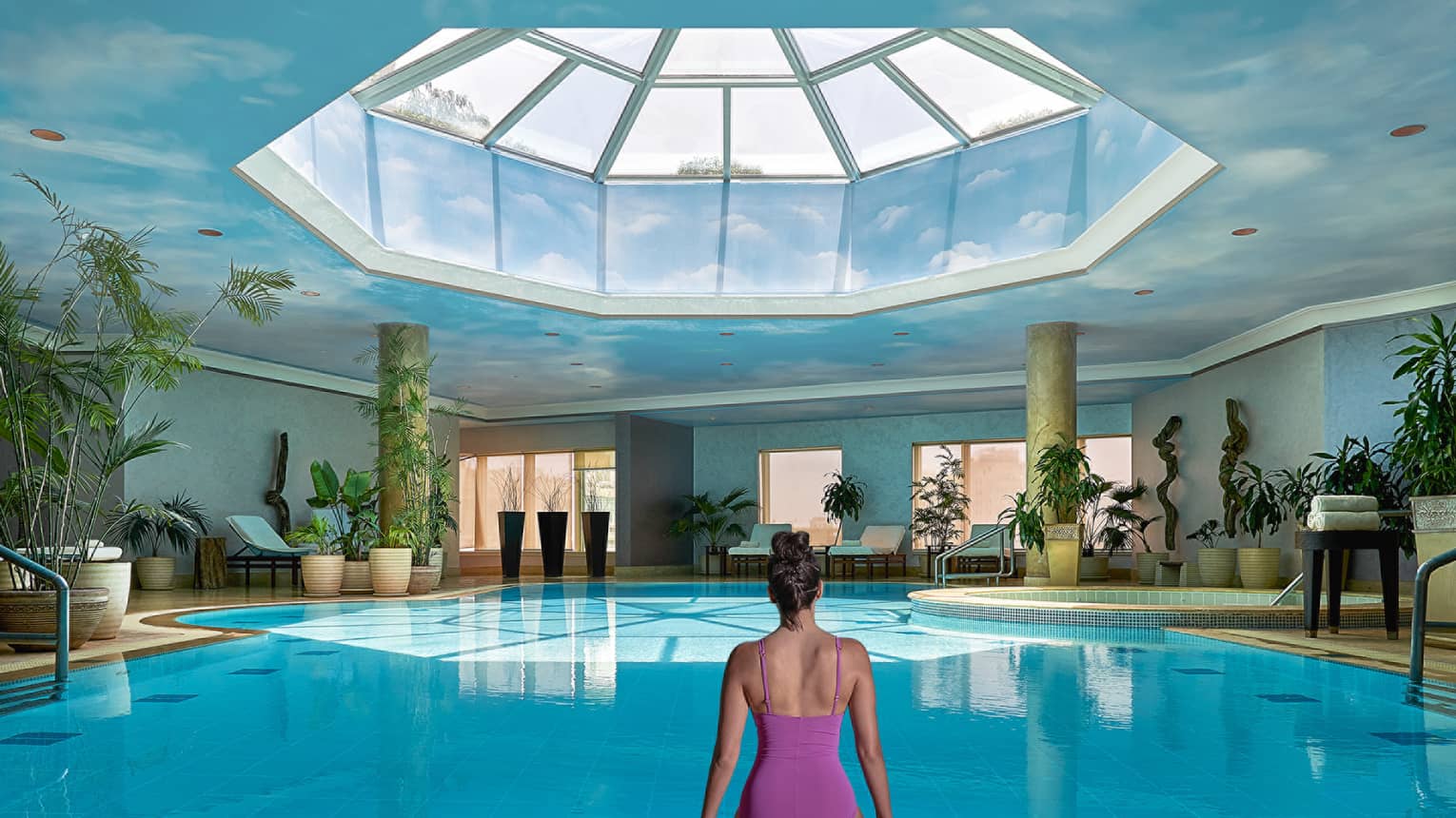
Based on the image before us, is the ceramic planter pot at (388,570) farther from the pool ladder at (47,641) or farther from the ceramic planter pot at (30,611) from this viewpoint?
the pool ladder at (47,641)

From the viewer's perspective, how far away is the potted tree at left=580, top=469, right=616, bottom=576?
2116 centimetres

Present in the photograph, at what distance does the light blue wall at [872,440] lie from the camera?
69.8 ft

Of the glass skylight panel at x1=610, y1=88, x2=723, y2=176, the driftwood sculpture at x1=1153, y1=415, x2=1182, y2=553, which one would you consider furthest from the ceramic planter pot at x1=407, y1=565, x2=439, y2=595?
the driftwood sculpture at x1=1153, y1=415, x2=1182, y2=553

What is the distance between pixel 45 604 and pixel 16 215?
3.87 metres

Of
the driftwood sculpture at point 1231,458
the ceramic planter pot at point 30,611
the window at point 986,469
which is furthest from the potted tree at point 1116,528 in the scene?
the ceramic planter pot at point 30,611

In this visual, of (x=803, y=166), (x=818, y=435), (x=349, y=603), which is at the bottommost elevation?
(x=349, y=603)

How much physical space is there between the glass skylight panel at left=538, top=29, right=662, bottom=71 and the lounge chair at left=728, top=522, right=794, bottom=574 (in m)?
11.2

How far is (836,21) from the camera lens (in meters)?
5.82

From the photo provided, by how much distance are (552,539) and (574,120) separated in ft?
35.6

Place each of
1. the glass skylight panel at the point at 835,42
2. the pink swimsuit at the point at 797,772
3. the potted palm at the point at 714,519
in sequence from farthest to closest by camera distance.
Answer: the potted palm at the point at 714,519, the glass skylight panel at the point at 835,42, the pink swimsuit at the point at 797,772

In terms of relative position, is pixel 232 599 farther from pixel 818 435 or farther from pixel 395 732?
pixel 818 435

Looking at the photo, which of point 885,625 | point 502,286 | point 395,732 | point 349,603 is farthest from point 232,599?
point 395,732

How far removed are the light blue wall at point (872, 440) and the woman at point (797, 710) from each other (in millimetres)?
19480

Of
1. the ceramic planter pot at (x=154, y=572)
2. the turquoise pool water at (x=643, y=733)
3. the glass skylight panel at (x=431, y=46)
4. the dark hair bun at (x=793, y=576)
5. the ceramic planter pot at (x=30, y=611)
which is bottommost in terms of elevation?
the ceramic planter pot at (x=154, y=572)
